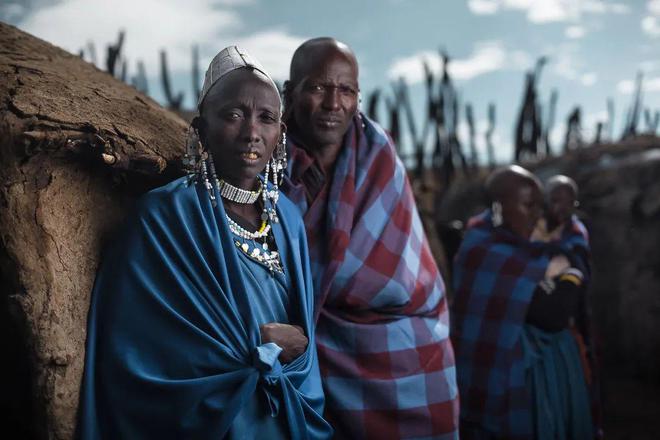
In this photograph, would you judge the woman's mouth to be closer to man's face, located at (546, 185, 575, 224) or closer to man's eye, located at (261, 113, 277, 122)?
man's eye, located at (261, 113, 277, 122)

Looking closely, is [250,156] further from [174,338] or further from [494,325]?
[494,325]

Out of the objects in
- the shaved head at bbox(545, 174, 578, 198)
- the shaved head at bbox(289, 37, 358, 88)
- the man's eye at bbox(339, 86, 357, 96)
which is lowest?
the shaved head at bbox(545, 174, 578, 198)

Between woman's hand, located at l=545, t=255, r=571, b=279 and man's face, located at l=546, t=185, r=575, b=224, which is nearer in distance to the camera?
woman's hand, located at l=545, t=255, r=571, b=279

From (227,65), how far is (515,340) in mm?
2695

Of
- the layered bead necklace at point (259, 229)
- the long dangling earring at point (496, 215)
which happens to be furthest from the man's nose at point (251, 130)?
the long dangling earring at point (496, 215)

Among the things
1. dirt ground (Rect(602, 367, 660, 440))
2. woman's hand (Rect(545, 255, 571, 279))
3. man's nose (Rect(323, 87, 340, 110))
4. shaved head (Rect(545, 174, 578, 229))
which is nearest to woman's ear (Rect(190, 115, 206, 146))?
man's nose (Rect(323, 87, 340, 110))

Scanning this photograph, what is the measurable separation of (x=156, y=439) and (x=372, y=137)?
5.52 ft

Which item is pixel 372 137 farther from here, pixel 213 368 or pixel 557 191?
pixel 557 191

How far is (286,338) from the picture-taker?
1.92 m

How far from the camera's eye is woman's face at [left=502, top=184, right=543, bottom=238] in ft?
12.6

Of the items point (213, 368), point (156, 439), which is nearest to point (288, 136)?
point (213, 368)

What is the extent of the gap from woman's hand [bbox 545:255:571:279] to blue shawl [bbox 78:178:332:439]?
8.57 ft

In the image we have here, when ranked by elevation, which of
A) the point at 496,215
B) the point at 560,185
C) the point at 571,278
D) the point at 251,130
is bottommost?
the point at 571,278

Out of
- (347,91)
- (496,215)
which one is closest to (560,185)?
(496,215)
